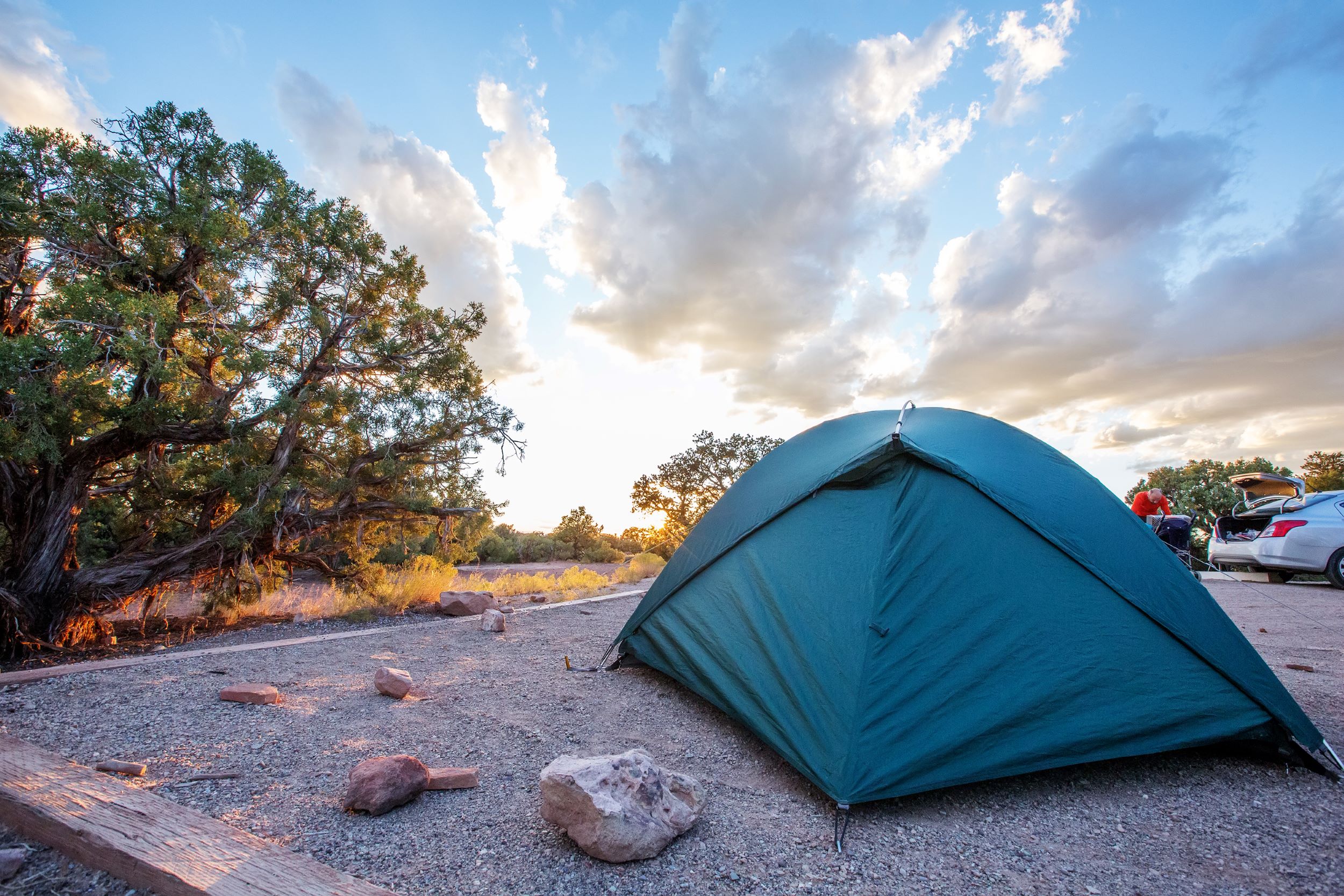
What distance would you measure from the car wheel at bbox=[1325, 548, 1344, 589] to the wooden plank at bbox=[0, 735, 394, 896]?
13334 millimetres

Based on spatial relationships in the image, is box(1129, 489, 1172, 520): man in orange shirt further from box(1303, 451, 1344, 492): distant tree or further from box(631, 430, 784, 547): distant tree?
box(1303, 451, 1344, 492): distant tree

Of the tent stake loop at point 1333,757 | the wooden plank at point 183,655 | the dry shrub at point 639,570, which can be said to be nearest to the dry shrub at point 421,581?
the wooden plank at point 183,655

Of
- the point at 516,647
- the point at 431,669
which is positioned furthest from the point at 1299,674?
the point at 431,669

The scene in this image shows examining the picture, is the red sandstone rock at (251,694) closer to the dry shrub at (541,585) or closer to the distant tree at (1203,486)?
the dry shrub at (541,585)

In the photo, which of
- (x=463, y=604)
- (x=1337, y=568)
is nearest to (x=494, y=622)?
(x=463, y=604)

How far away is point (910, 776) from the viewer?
266 cm

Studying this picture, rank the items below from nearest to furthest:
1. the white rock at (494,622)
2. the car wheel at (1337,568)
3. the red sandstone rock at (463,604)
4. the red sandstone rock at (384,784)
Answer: the red sandstone rock at (384,784)
the white rock at (494,622)
the red sandstone rock at (463,604)
the car wheel at (1337,568)

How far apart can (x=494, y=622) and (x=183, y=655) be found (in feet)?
8.82

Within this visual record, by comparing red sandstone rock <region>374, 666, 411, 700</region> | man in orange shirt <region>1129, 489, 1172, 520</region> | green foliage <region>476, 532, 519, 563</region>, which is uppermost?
green foliage <region>476, 532, 519, 563</region>

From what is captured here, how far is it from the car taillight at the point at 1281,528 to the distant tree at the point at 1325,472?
68.1 ft

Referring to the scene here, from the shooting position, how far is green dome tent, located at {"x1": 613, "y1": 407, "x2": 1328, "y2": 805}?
9.18ft

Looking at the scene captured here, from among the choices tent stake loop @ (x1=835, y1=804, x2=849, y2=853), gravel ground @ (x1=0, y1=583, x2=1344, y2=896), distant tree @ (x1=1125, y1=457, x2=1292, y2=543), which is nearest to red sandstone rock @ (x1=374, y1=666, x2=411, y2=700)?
gravel ground @ (x1=0, y1=583, x2=1344, y2=896)

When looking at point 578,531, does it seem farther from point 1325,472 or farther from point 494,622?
point 1325,472

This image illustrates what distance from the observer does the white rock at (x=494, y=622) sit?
658 cm
